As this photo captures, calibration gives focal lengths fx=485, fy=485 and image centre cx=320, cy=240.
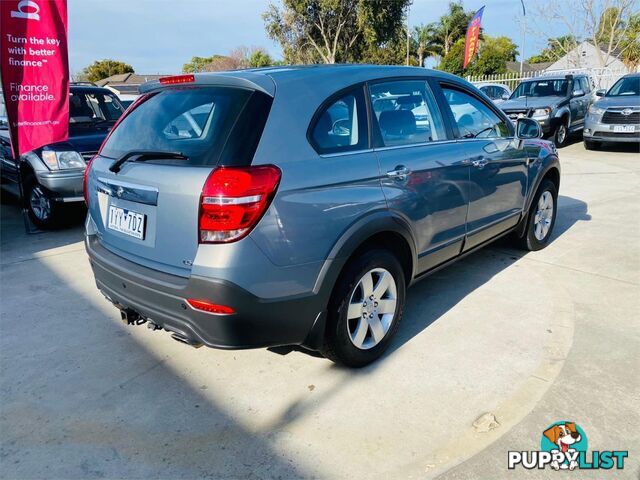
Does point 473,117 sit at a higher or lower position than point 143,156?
higher

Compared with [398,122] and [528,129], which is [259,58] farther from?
[398,122]

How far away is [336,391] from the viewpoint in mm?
2779

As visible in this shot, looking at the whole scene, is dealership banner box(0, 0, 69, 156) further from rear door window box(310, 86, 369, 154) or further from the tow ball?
rear door window box(310, 86, 369, 154)

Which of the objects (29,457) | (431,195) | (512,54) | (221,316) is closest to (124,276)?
(221,316)

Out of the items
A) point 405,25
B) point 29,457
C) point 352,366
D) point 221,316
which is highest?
point 405,25

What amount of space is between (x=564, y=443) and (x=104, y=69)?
2468 inches

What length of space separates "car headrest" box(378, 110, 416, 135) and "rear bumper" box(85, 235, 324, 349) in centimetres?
119

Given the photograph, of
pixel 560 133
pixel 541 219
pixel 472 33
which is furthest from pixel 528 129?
pixel 472 33

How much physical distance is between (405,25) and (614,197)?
2666 cm

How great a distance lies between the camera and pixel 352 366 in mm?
2939

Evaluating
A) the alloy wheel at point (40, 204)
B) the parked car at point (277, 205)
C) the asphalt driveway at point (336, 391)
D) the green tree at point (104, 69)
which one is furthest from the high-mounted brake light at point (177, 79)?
the green tree at point (104, 69)

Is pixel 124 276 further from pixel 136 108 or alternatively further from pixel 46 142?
pixel 46 142

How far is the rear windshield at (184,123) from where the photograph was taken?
92.7 inches

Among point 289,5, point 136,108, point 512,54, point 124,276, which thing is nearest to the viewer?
point 124,276
